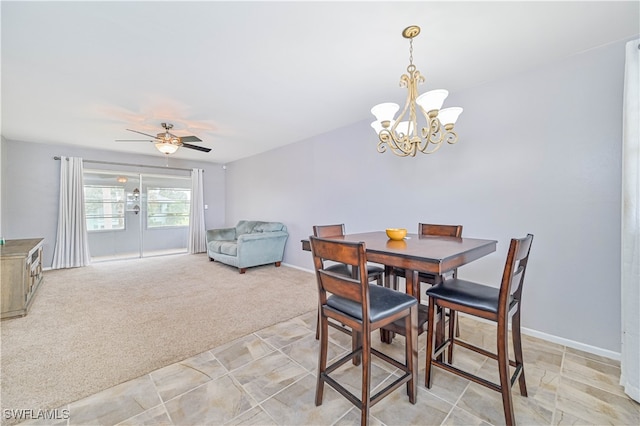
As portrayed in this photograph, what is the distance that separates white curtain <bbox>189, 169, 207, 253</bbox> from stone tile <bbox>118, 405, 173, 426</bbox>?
560cm

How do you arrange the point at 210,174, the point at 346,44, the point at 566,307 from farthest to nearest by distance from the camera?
the point at 210,174
the point at 566,307
the point at 346,44

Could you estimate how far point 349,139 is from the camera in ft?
12.8

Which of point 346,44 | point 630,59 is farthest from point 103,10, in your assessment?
point 630,59

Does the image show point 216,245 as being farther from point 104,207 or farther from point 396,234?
point 396,234

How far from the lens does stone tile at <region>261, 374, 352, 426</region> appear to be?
141 cm

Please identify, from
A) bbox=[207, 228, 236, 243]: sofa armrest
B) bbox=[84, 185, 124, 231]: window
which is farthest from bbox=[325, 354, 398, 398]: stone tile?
bbox=[84, 185, 124, 231]: window

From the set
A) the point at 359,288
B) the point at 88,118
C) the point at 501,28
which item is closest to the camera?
the point at 359,288

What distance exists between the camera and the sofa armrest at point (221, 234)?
18.3 feet

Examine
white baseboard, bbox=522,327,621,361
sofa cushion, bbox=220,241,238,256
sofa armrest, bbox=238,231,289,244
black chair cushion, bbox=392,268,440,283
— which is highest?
sofa armrest, bbox=238,231,289,244

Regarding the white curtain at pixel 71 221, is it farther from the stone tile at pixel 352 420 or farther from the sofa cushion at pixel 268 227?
the stone tile at pixel 352 420

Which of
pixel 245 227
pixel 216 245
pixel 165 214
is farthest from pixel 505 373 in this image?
pixel 165 214

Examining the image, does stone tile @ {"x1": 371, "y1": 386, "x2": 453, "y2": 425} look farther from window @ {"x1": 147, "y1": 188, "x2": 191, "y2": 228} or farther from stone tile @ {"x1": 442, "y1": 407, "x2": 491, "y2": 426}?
window @ {"x1": 147, "y1": 188, "x2": 191, "y2": 228}

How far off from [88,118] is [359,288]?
4460 millimetres

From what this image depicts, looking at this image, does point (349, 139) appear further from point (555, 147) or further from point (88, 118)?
point (88, 118)
